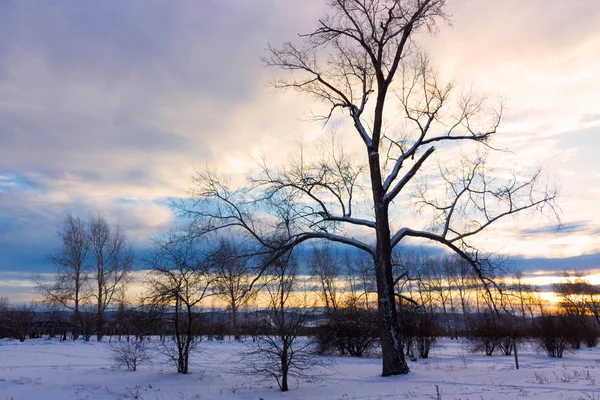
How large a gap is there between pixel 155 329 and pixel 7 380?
5.52 meters

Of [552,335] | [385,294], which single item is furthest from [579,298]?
[385,294]

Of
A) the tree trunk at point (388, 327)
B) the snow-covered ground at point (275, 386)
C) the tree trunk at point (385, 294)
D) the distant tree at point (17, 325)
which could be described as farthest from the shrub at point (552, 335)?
the distant tree at point (17, 325)

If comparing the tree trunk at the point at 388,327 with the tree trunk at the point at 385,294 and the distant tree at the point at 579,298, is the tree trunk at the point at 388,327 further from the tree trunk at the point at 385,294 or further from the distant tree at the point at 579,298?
the distant tree at the point at 579,298

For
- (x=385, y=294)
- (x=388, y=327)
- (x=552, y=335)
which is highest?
(x=385, y=294)

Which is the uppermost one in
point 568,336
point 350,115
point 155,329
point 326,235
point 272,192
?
point 350,115

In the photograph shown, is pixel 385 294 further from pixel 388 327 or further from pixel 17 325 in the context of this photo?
pixel 17 325

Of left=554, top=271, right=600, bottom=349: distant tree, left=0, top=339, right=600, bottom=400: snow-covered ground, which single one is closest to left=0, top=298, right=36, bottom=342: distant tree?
left=0, top=339, right=600, bottom=400: snow-covered ground

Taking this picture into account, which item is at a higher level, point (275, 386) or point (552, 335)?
point (275, 386)

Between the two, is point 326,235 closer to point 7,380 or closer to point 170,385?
point 170,385

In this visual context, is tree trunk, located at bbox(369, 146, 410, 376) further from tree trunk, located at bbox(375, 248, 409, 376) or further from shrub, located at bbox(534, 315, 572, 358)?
shrub, located at bbox(534, 315, 572, 358)

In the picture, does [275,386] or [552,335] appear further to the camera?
[552,335]

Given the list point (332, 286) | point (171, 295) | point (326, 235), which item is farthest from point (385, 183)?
point (332, 286)

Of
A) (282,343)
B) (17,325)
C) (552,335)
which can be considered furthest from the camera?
(17,325)

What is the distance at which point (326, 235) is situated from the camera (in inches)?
639
